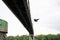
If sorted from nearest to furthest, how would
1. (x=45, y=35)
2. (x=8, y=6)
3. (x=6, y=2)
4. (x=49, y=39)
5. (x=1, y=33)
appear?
(x=6, y=2) < (x=8, y=6) < (x=1, y=33) < (x=49, y=39) < (x=45, y=35)

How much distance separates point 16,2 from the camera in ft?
39.8

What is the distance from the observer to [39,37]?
14838 cm

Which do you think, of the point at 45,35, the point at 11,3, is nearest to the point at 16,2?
the point at 11,3

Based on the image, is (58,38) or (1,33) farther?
(58,38)

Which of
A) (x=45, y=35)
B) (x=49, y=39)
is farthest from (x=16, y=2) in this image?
(x=45, y=35)

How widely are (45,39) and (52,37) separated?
19.1 ft

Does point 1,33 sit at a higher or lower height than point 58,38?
lower

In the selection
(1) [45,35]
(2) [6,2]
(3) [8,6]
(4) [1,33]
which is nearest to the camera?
(2) [6,2]

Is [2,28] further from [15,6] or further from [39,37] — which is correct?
[39,37]

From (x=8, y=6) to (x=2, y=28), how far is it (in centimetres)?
690

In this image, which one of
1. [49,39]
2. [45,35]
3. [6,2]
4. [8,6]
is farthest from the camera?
[45,35]

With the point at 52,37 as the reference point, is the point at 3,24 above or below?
below

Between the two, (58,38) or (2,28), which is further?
(58,38)

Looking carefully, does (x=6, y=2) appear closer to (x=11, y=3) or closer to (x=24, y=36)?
(x=11, y=3)
